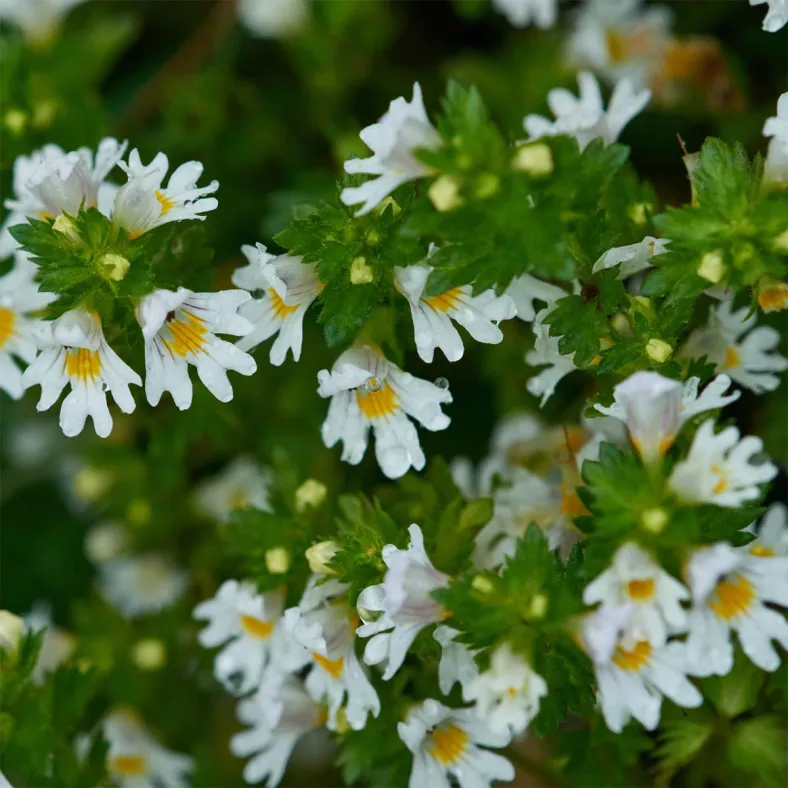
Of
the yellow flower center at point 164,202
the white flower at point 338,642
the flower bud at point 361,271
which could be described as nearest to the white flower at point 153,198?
the yellow flower center at point 164,202

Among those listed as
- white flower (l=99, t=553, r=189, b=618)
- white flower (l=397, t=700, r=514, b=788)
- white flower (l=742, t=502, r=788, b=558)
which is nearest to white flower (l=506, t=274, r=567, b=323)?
white flower (l=742, t=502, r=788, b=558)

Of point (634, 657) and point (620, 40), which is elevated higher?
point (620, 40)

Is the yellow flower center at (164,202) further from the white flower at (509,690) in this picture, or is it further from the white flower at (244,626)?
the white flower at (509,690)

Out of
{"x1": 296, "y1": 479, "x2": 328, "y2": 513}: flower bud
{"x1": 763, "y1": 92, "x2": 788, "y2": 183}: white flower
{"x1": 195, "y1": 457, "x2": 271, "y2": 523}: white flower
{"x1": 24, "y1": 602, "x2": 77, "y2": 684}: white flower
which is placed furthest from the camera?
{"x1": 195, "y1": 457, "x2": 271, "y2": 523}: white flower

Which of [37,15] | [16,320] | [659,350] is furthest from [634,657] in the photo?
[37,15]

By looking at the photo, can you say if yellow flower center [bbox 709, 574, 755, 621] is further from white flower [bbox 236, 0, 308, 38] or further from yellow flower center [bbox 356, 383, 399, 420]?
→ white flower [bbox 236, 0, 308, 38]

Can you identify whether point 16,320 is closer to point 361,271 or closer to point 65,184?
point 65,184
